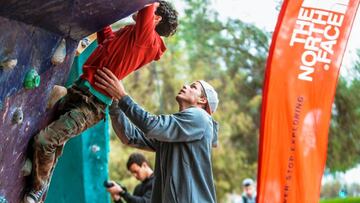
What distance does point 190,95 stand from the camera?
5801mm

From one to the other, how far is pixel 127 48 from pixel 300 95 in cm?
228

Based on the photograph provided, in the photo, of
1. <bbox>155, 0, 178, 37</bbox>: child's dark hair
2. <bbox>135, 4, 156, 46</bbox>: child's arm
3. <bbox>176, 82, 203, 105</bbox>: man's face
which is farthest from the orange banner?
<bbox>135, 4, 156, 46</bbox>: child's arm

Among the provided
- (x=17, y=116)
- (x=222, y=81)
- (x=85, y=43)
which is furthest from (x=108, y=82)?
(x=222, y=81)

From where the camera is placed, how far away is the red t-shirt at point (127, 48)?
5.15 meters

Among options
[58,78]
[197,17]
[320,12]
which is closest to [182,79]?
[197,17]

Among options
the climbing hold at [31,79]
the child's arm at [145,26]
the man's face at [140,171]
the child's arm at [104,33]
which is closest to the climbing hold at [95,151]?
the man's face at [140,171]

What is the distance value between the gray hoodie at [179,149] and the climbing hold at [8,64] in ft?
3.01

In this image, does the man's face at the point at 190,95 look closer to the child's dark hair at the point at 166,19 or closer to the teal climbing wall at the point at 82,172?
the child's dark hair at the point at 166,19

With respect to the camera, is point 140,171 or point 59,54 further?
point 140,171

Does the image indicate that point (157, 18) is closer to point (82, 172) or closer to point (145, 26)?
point (145, 26)

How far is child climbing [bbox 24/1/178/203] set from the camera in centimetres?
511

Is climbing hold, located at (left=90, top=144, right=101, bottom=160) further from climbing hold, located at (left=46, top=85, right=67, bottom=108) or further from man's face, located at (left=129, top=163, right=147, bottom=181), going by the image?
climbing hold, located at (left=46, top=85, right=67, bottom=108)

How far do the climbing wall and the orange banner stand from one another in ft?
7.20

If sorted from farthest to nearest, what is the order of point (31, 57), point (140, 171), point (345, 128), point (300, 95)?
point (345, 128) → point (140, 171) → point (300, 95) → point (31, 57)
